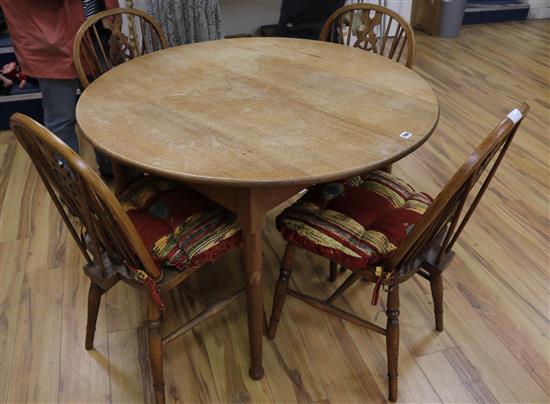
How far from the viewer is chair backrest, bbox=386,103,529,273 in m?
0.99

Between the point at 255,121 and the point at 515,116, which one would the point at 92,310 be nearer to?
the point at 255,121

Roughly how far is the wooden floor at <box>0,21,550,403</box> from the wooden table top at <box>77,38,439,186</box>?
0.73 meters

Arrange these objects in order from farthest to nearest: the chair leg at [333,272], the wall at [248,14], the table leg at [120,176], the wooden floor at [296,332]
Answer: the wall at [248,14] → the chair leg at [333,272] → the table leg at [120,176] → the wooden floor at [296,332]

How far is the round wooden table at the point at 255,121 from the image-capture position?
3.68ft

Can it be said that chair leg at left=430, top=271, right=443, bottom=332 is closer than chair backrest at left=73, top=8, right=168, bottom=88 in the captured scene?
Yes

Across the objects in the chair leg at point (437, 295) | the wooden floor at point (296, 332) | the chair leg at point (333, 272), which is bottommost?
the wooden floor at point (296, 332)

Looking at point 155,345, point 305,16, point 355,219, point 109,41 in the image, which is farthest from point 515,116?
point 305,16

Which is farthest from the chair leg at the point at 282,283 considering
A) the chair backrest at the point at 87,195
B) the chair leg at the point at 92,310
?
the chair leg at the point at 92,310

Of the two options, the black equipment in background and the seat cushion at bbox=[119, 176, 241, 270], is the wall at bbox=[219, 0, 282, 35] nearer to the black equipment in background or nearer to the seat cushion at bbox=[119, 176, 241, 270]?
the black equipment in background

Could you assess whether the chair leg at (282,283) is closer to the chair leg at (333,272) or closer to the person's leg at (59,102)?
the chair leg at (333,272)

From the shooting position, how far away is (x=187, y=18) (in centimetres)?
257

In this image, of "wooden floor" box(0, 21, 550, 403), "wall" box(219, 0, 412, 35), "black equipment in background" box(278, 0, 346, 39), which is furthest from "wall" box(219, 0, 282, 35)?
"wooden floor" box(0, 21, 550, 403)

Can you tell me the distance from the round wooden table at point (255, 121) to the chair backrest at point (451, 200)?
0.56 ft

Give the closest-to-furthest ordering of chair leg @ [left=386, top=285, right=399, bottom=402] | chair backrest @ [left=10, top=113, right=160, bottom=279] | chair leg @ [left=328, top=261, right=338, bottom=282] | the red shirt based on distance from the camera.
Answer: chair backrest @ [left=10, top=113, right=160, bottom=279]
chair leg @ [left=386, top=285, right=399, bottom=402]
chair leg @ [left=328, top=261, right=338, bottom=282]
the red shirt
